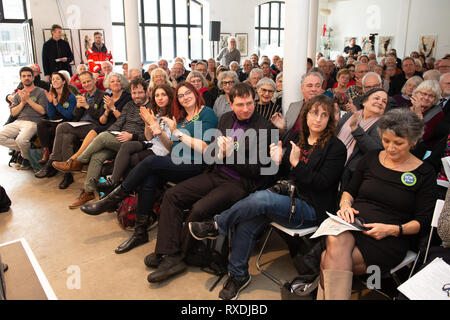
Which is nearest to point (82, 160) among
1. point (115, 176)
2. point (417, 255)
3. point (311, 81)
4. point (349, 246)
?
point (115, 176)

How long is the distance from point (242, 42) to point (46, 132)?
10.1 m

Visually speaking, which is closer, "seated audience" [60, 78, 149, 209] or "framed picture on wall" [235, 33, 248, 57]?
"seated audience" [60, 78, 149, 209]

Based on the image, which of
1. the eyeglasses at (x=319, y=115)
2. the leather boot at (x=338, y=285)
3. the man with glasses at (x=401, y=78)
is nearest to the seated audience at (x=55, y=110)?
the eyeglasses at (x=319, y=115)

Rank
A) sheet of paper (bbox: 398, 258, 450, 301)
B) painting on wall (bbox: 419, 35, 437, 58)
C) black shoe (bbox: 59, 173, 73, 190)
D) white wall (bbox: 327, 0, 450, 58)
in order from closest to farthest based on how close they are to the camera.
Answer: sheet of paper (bbox: 398, 258, 450, 301) → black shoe (bbox: 59, 173, 73, 190) → white wall (bbox: 327, 0, 450, 58) → painting on wall (bbox: 419, 35, 437, 58)

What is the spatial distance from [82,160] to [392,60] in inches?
226

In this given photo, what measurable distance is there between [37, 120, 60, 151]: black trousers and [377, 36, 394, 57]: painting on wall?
12.6 metres

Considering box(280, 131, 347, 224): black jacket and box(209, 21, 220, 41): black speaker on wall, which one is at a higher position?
box(209, 21, 220, 41): black speaker on wall

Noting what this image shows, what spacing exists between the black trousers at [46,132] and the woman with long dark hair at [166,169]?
6.74 feet

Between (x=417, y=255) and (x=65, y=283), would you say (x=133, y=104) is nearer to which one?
(x=65, y=283)

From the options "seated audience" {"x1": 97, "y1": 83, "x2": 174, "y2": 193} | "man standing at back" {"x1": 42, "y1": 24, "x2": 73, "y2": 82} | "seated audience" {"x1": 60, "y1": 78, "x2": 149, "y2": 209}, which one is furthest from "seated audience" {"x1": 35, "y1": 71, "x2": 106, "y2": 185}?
"man standing at back" {"x1": 42, "y1": 24, "x2": 73, "y2": 82}

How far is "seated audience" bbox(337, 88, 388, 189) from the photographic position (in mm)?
2570

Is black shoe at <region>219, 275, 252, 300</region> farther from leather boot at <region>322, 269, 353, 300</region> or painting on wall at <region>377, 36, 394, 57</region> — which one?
painting on wall at <region>377, 36, 394, 57</region>

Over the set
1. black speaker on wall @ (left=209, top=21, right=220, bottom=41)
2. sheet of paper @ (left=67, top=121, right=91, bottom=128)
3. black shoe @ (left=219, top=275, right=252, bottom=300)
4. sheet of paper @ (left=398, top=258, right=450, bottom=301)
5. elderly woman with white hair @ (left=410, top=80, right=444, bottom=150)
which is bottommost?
black shoe @ (left=219, top=275, right=252, bottom=300)

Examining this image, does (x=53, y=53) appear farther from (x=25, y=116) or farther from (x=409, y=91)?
(x=409, y=91)
